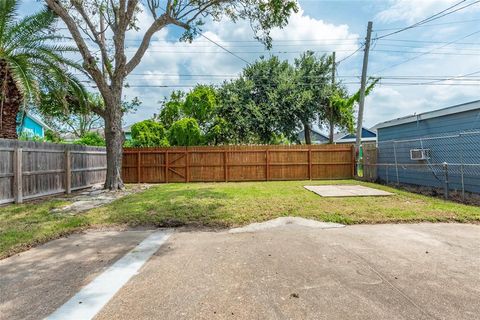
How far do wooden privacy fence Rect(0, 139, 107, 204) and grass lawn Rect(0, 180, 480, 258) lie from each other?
730mm

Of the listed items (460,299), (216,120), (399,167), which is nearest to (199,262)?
(460,299)

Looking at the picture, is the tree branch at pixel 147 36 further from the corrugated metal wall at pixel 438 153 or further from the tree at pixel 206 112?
the corrugated metal wall at pixel 438 153

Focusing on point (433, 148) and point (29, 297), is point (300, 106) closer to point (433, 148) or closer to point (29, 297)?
point (433, 148)

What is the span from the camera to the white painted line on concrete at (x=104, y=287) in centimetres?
235

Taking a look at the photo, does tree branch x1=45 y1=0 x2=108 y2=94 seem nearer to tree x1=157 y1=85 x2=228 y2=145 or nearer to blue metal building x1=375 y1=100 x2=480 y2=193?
tree x1=157 y1=85 x2=228 y2=145

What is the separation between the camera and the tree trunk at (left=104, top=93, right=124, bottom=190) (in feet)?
33.2

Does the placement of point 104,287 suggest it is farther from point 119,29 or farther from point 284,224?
point 119,29

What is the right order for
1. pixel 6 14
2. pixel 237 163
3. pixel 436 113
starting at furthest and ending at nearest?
pixel 237 163
pixel 436 113
pixel 6 14

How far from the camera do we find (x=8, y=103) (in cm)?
798

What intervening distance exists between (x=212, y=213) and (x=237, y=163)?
7.86 metres

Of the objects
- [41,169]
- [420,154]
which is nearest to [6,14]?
[41,169]

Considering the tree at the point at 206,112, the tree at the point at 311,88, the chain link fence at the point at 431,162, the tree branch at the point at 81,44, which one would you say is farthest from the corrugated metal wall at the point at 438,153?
the tree branch at the point at 81,44

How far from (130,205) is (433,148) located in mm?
9358

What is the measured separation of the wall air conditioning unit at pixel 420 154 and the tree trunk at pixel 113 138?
997 centimetres
